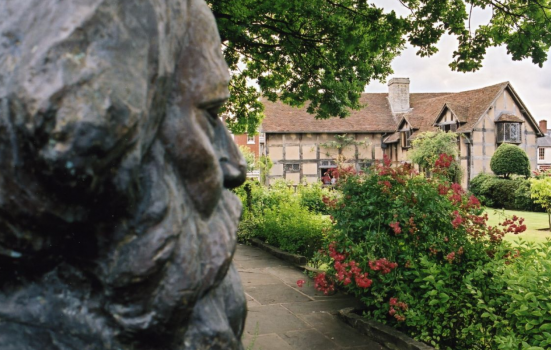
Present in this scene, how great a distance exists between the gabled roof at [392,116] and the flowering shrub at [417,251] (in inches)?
923

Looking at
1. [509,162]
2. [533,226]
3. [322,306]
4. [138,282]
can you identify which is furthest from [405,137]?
[138,282]

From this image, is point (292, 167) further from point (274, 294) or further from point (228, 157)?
point (228, 157)

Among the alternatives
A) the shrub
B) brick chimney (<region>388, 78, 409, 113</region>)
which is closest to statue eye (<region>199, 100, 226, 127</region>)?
the shrub

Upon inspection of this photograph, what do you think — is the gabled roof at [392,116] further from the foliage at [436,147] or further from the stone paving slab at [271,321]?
the stone paving slab at [271,321]

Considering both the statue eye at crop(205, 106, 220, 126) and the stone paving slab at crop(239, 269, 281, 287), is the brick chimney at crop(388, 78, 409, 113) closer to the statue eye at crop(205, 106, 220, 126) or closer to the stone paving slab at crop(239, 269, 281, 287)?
the stone paving slab at crop(239, 269, 281, 287)

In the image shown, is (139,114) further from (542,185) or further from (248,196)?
(542,185)

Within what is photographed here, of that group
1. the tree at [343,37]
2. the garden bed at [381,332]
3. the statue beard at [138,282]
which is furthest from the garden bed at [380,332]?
the tree at [343,37]

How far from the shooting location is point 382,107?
121 ft

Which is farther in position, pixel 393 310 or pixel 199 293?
pixel 393 310

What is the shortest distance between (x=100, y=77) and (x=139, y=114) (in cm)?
12

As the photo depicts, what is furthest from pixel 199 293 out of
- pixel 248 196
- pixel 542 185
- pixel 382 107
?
pixel 382 107

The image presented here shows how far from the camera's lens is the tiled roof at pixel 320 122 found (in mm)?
31000

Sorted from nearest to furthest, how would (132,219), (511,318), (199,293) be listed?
(132,219) < (199,293) < (511,318)

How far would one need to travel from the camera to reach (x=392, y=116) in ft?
116
